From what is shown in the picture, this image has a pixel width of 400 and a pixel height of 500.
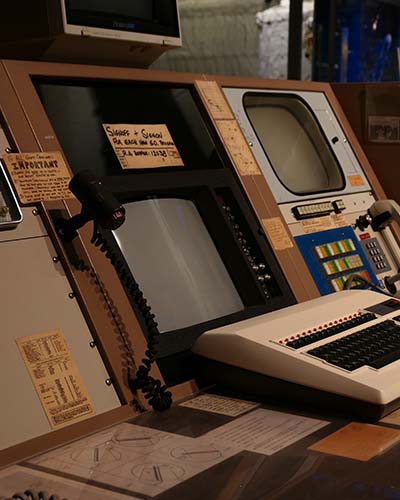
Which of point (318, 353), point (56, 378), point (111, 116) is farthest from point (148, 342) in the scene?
point (111, 116)

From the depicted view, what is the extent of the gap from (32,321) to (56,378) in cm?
11

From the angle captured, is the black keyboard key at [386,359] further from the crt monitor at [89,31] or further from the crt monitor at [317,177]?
the crt monitor at [89,31]

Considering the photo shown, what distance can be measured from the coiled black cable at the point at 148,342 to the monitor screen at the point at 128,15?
54 cm

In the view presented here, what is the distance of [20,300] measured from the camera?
4.49ft

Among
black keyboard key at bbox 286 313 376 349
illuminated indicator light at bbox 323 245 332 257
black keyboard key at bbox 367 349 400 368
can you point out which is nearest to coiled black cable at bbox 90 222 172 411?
black keyboard key at bbox 286 313 376 349

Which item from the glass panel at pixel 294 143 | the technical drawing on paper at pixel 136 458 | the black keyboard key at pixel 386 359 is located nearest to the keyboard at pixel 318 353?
the black keyboard key at pixel 386 359

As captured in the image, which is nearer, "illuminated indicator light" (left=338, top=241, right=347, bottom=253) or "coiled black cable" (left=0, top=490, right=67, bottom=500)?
"coiled black cable" (left=0, top=490, right=67, bottom=500)

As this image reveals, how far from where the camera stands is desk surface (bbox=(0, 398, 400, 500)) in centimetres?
109

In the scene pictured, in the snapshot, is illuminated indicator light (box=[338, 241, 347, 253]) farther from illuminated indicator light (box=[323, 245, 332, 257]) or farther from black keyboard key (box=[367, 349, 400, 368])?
black keyboard key (box=[367, 349, 400, 368])

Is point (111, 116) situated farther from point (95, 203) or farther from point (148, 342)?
point (148, 342)

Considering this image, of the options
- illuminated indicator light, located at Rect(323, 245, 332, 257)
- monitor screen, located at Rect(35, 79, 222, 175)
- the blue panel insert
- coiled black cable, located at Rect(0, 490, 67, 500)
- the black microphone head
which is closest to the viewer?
coiled black cable, located at Rect(0, 490, 67, 500)

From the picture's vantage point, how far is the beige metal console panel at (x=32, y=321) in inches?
50.6

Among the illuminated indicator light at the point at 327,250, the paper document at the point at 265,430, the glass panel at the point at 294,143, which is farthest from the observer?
the glass panel at the point at 294,143

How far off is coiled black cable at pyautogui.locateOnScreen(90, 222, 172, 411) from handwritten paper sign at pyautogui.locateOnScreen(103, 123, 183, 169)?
28cm
